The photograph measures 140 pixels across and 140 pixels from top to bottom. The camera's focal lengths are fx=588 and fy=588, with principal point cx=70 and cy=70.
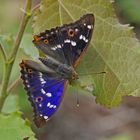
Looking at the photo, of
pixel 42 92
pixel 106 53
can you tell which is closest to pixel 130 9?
pixel 106 53

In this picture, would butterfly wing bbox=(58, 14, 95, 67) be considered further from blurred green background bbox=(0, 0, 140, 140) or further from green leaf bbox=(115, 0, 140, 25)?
green leaf bbox=(115, 0, 140, 25)

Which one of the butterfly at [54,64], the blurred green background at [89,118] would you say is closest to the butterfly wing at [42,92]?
the butterfly at [54,64]

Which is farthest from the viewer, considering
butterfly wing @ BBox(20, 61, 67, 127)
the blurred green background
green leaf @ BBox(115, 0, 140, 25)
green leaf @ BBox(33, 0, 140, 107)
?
green leaf @ BBox(115, 0, 140, 25)

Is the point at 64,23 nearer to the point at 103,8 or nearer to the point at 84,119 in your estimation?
the point at 103,8

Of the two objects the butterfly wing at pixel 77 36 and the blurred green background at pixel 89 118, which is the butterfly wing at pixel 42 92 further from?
the blurred green background at pixel 89 118

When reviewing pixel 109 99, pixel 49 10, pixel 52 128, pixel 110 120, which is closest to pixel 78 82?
pixel 109 99

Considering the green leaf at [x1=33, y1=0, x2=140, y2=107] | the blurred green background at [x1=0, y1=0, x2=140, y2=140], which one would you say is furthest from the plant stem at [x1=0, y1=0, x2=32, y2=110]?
the blurred green background at [x1=0, y1=0, x2=140, y2=140]

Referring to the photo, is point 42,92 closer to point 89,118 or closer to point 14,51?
point 14,51
